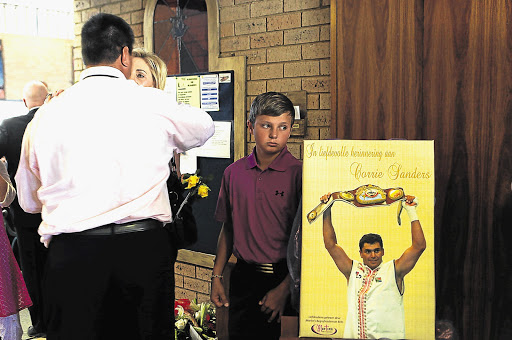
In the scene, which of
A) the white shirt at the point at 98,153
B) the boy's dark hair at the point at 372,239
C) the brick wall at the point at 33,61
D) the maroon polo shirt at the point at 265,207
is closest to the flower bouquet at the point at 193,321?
the maroon polo shirt at the point at 265,207

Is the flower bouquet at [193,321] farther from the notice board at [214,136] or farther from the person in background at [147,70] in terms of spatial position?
the person in background at [147,70]

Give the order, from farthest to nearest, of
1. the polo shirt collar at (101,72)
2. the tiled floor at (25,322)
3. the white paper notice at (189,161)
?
the white paper notice at (189,161) → the tiled floor at (25,322) → the polo shirt collar at (101,72)

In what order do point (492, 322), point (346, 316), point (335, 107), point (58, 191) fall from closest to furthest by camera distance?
1. point (346, 316)
2. point (58, 191)
3. point (492, 322)
4. point (335, 107)

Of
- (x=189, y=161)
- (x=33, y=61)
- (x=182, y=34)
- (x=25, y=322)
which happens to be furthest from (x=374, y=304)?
(x=33, y=61)

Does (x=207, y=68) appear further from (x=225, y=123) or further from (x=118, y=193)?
(x=118, y=193)

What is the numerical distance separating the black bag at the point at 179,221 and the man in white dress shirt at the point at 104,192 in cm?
10

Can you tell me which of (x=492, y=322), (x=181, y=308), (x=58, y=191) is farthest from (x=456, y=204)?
(x=181, y=308)

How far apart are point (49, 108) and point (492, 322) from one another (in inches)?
73.0

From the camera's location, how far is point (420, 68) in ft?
6.70

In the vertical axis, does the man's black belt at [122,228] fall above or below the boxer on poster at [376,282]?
above

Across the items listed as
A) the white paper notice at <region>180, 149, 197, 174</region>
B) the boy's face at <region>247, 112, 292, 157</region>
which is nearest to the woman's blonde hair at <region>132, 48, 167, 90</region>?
the boy's face at <region>247, 112, 292, 157</region>

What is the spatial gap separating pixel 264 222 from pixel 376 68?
0.85 m

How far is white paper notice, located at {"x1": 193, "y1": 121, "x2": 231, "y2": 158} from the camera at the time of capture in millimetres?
3395

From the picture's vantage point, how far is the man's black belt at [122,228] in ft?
5.61
